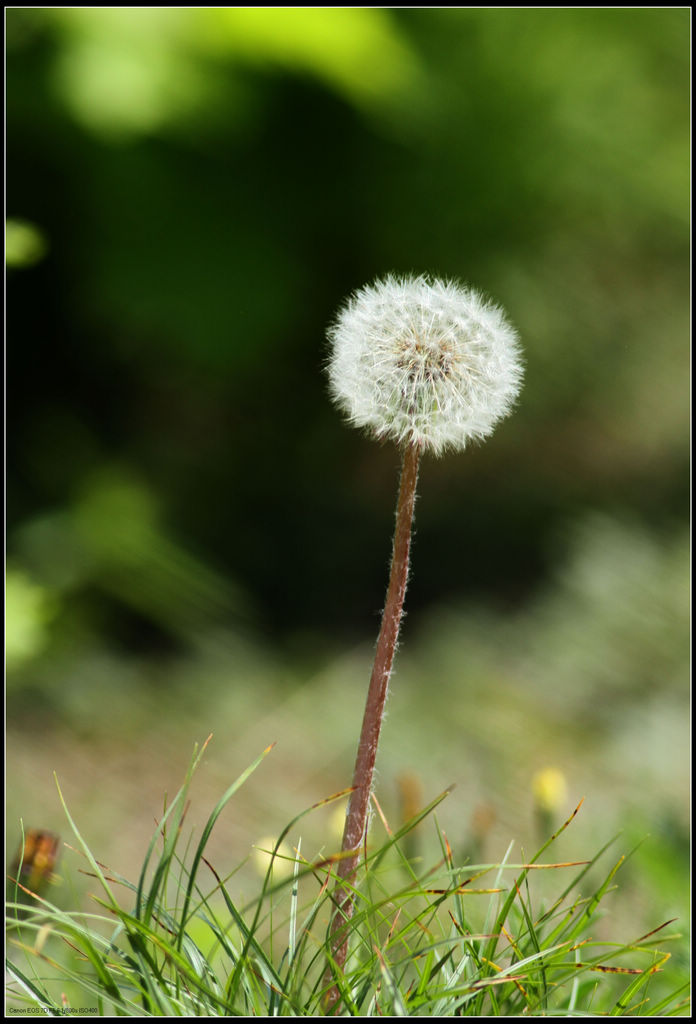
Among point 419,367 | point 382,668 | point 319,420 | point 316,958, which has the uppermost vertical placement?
point 319,420

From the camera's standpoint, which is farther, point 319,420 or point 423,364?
point 319,420

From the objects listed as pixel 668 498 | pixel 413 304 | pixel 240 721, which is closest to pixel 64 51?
pixel 240 721

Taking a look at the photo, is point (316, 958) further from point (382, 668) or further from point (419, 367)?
point (419, 367)

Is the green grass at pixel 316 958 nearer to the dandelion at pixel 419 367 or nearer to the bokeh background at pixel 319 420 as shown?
the dandelion at pixel 419 367

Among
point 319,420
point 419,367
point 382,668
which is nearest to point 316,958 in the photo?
point 382,668

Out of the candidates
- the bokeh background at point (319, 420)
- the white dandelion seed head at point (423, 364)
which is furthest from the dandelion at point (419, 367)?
the bokeh background at point (319, 420)

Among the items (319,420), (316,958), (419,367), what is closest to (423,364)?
(419,367)

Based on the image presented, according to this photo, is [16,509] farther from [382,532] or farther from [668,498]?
[668,498]

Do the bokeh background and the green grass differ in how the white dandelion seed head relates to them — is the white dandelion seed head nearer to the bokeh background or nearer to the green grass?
the green grass

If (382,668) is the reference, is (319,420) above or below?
above
